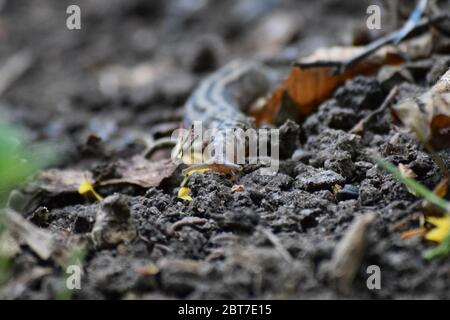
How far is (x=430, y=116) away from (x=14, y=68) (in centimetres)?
585

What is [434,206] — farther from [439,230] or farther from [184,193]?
[184,193]

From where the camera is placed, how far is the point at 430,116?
2617mm

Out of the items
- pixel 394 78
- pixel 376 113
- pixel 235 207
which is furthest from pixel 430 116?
pixel 394 78

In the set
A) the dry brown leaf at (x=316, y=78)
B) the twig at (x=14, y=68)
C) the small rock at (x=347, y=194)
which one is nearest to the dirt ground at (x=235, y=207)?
the small rock at (x=347, y=194)

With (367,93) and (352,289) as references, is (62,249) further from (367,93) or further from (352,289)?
(367,93)

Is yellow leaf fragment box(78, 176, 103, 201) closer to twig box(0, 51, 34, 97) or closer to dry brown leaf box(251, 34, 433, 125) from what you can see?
dry brown leaf box(251, 34, 433, 125)

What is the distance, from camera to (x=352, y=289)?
2303mm

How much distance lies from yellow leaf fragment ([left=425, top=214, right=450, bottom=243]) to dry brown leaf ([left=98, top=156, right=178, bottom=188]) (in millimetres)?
1593

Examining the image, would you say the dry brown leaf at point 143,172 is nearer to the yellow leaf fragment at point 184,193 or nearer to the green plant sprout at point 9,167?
the yellow leaf fragment at point 184,193

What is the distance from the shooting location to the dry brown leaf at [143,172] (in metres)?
3.57

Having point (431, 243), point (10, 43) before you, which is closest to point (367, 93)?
point (431, 243)
